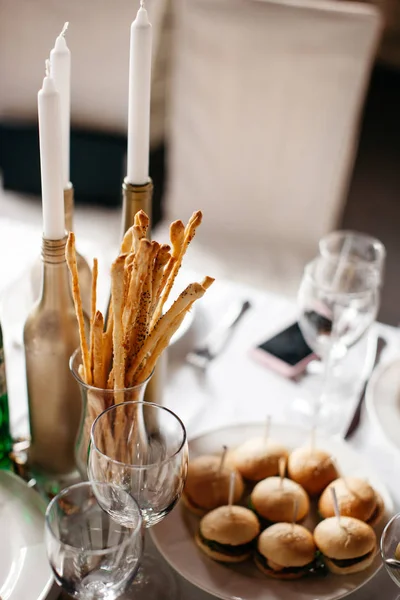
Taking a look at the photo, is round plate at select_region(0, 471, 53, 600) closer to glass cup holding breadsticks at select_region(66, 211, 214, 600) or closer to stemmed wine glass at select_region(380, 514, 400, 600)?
glass cup holding breadsticks at select_region(66, 211, 214, 600)

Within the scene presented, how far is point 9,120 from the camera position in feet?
5.70

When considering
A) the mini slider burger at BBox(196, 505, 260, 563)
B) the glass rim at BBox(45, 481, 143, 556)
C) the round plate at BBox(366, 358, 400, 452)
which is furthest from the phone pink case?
the glass rim at BBox(45, 481, 143, 556)

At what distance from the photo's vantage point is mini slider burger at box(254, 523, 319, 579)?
0.63 metres

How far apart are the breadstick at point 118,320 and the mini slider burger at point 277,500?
7.7 inches

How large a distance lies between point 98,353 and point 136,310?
0.18 ft

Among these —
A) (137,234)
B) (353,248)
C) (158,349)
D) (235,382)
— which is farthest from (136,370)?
(353,248)

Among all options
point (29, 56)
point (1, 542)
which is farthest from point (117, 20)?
point (1, 542)

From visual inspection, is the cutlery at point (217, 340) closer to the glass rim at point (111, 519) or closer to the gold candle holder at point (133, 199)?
the gold candle holder at point (133, 199)

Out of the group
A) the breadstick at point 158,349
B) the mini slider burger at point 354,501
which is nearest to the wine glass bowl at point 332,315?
the mini slider burger at point 354,501

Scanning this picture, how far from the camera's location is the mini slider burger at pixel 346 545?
0.63m

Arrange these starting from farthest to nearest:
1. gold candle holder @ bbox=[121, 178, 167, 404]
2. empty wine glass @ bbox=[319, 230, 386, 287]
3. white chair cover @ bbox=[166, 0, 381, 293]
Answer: white chair cover @ bbox=[166, 0, 381, 293]
empty wine glass @ bbox=[319, 230, 386, 287]
gold candle holder @ bbox=[121, 178, 167, 404]

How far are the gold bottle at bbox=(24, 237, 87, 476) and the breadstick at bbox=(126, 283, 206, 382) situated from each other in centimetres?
12

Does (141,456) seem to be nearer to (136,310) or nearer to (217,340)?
(136,310)

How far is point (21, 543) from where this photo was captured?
652mm
